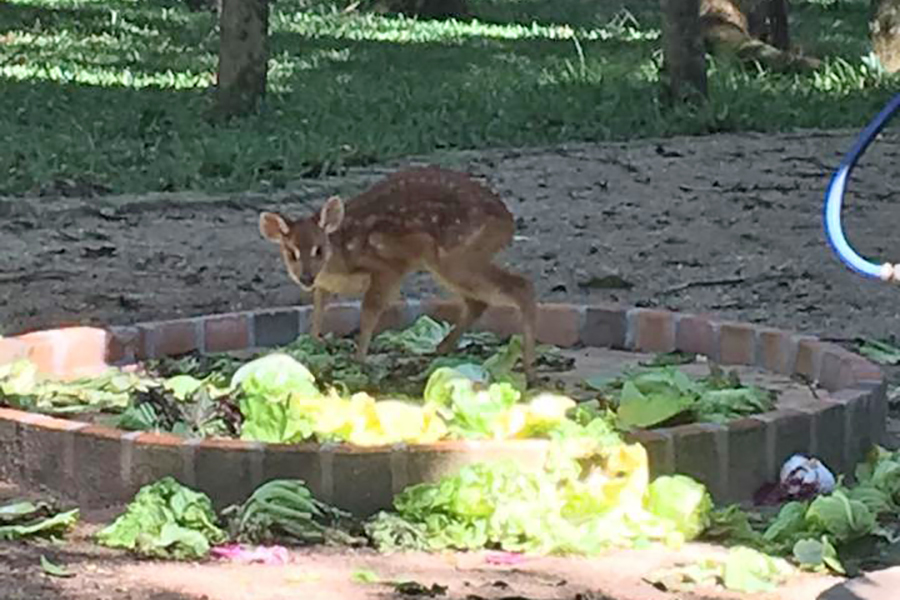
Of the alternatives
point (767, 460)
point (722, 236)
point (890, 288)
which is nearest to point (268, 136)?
point (722, 236)

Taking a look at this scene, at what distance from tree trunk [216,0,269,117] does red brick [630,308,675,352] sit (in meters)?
6.55

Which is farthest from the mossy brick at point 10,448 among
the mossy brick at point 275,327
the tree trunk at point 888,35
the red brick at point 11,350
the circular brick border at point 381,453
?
the tree trunk at point 888,35

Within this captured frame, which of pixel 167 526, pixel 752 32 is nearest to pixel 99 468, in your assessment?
pixel 167 526

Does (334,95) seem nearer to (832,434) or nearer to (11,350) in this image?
(11,350)

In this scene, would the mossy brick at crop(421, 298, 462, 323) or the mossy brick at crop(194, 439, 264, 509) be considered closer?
the mossy brick at crop(194, 439, 264, 509)

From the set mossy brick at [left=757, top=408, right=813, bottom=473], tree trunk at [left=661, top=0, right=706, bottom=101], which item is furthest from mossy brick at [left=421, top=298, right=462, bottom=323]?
tree trunk at [left=661, top=0, right=706, bottom=101]

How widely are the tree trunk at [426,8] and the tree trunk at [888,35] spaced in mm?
7694

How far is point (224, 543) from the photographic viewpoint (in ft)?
16.3

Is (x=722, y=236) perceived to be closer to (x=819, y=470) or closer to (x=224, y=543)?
(x=819, y=470)

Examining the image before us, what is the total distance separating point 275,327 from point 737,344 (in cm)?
173

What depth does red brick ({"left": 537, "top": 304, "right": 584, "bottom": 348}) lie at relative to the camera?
24.7 ft

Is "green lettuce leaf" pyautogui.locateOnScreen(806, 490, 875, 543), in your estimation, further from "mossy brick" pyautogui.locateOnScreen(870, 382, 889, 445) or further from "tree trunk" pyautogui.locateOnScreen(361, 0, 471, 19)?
"tree trunk" pyautogui.locateOnScreen(361, 0, 471, 19)

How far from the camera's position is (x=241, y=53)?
45.1ft

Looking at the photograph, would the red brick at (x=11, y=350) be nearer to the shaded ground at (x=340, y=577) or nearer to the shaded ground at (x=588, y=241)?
the shaded ground at (x=588, y=241)
